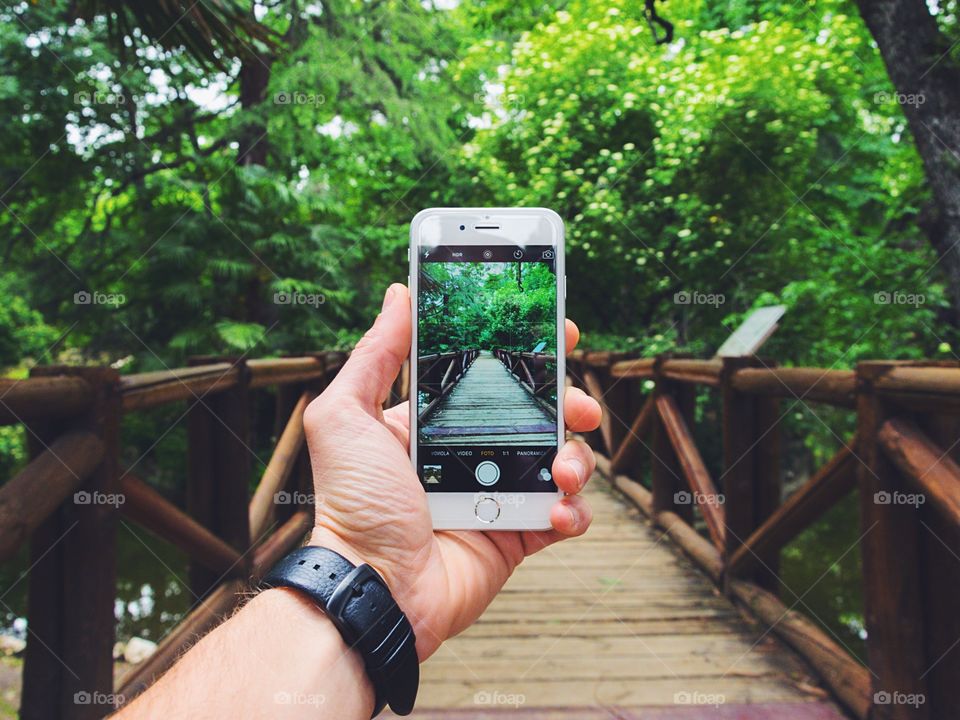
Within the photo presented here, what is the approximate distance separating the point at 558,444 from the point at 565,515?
0.14m

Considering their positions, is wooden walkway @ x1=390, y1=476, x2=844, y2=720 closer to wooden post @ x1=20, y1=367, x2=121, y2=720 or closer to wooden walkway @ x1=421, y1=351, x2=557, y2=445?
wooden post @ x1=20, y1=367, x2=121, y2=720

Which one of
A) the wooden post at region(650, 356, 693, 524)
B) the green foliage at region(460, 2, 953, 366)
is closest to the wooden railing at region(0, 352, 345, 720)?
the wooden post at region(650, 356, 693, 524)

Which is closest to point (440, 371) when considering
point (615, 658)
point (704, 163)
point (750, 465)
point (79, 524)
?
point (79, 524)

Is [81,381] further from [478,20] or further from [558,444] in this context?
[478,20]

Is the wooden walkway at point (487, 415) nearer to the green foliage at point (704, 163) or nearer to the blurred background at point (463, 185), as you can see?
the blurred background at point (463, 185)

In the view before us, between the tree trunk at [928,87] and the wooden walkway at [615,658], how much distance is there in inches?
79.6

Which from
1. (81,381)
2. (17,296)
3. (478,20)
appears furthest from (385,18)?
(81,381)

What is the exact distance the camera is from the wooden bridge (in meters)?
1.67

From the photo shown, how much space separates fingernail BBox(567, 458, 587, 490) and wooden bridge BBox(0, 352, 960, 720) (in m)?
0.19

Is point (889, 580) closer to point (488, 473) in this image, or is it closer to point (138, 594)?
point (488, 473)

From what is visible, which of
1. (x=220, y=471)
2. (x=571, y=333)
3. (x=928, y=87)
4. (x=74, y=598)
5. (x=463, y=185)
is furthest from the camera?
(x=463, y=185)

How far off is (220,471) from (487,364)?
5.96 feet

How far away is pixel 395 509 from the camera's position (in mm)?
1155

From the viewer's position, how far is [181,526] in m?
2.19
